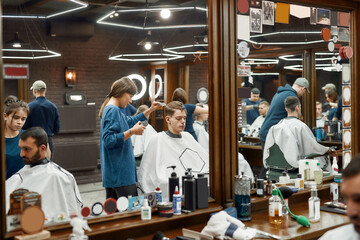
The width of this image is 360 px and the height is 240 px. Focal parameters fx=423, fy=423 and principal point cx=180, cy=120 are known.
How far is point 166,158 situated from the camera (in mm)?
3070

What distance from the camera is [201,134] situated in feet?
9.42

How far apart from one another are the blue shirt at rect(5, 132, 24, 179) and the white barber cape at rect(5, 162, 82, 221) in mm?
28

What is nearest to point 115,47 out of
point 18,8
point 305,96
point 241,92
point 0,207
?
point 18,8

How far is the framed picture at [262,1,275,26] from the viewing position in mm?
2953

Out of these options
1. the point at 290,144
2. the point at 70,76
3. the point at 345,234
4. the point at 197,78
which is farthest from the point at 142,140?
the point at 70,76

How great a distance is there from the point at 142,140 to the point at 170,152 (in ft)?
0.75

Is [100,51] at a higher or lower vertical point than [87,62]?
higher

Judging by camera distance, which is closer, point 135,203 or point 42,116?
point 135,203

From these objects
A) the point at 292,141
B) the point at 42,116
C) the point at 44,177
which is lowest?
the point at 44,177

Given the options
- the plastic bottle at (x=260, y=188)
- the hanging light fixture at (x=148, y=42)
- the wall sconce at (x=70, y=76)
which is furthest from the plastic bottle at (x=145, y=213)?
the wall sconce at (x=70, y=76)

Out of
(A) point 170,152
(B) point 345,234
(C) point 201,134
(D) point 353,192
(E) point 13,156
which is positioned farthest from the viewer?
(A) point 170,152

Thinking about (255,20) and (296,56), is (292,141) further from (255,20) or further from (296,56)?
(255,20)

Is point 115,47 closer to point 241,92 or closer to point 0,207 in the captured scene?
point 241,92

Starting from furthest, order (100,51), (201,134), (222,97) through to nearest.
→ (100,51) < (201,134) < (222,97)
